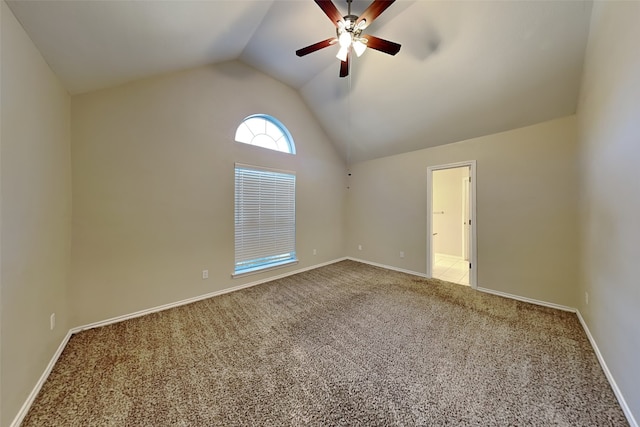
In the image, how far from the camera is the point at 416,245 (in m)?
4.10

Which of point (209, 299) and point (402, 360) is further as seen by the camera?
point (209, 299)

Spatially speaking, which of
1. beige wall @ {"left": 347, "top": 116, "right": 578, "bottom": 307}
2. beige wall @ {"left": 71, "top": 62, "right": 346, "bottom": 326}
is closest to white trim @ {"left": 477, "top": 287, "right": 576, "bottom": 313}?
beige wall @ {"left": 347, "top": 116, "right": 578, "bottom": 307}

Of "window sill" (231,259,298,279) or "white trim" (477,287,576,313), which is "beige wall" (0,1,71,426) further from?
"white trim" (477,287,576,313)

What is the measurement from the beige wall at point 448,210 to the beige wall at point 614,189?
10.2 ft

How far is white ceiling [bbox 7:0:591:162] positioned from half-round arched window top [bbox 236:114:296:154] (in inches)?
30.3

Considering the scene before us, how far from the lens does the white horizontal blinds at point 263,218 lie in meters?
3.46

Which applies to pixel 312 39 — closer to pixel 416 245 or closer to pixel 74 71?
pixel 74 71

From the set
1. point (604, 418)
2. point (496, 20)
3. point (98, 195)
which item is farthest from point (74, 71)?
point (604, 418)

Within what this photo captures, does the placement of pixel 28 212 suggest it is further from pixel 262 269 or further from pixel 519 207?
pixel 519 207

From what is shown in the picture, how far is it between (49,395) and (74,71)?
2595 millimetres

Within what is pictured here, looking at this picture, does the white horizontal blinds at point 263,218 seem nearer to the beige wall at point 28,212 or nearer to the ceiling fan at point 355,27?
the beige wall at point 28,212

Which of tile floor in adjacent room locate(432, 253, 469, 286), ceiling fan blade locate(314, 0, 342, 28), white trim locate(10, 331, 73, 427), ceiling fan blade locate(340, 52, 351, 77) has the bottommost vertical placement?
white trim locate(10, 331, 73, 427)

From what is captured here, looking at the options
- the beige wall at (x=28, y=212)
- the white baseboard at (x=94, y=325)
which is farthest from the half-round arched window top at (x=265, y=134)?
the white baseboard at (x=94, y=325)

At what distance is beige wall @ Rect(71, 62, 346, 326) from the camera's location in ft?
7.53
